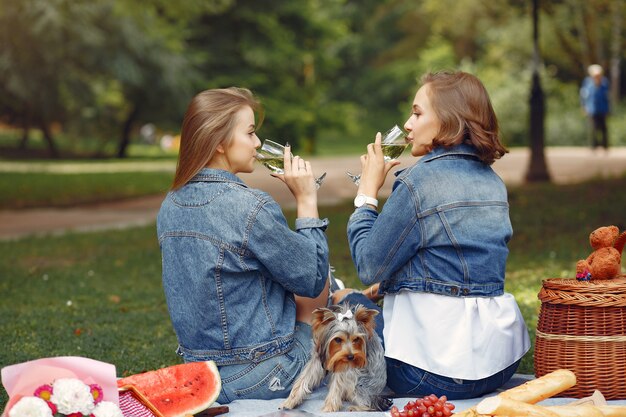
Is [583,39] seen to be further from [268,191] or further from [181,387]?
[181,387]

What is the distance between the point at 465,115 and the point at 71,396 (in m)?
2.14

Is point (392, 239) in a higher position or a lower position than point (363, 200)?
lower

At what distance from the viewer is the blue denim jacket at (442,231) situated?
4.06 meters

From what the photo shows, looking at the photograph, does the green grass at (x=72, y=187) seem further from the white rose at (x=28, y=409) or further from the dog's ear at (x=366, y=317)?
the white rose at (x=28, y=409)

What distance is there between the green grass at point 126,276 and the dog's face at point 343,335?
5.55 feet

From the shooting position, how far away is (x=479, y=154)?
13.6 feet

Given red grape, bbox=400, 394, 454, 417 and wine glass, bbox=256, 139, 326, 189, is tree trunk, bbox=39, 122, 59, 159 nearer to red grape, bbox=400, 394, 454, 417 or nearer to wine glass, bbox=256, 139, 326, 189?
wine glass, bbox=256, 139, 326, 189

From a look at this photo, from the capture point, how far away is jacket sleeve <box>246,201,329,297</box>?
4090 millimetres

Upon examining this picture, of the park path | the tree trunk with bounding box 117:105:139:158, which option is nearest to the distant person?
the park path

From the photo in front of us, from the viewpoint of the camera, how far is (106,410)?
138 inches

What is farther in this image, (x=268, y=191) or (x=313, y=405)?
(x=268, y=191)

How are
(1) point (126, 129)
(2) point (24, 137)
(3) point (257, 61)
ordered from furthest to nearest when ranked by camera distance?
(2) point (24, 137) → (1) point (126, 129) → (3) point (257, 61)

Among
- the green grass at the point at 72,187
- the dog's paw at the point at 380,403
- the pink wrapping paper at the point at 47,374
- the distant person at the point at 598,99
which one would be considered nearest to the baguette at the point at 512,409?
the dog's paw at the point at 380,403

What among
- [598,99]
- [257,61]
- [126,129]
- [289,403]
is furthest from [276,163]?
[126,129]
